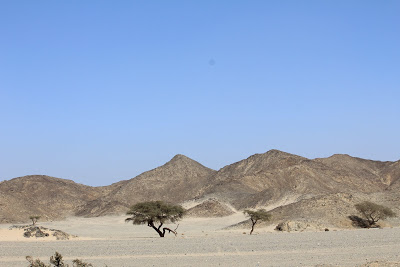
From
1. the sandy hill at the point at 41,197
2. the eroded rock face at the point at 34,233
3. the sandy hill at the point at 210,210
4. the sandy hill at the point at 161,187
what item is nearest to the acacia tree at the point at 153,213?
the eroded rock face at the point at 34,233

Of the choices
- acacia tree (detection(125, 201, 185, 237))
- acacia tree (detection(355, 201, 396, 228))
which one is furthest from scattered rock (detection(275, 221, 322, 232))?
acacia tree (detection(125, 201, 185, 237))

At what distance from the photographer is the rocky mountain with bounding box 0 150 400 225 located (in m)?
82.6

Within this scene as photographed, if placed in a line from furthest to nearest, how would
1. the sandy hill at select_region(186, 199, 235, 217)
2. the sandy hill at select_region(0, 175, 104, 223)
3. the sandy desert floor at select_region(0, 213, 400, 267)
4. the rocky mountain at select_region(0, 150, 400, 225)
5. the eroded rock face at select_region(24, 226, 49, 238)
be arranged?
the sandy hill at select_region(0, 175, 104, 223), the rocky mountain at select_region(0, 150, 400, 225), the sandy hill at select_region(186, 199, 235, 217), the eroded rock face at select_region(24, 226, 49, 238), the sandy desert floor at select_region(0, 213, 400, 267)

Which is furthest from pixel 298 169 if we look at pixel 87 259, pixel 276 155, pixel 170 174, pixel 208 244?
pixel 87 259

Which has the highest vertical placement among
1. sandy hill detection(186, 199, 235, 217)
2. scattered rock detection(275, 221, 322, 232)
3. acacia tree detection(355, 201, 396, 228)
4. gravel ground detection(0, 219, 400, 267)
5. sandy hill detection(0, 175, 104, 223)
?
sandy hill detection(0, 175, 104, 223)

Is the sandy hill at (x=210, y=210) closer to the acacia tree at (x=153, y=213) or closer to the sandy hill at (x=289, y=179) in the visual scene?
the sandy hill at (x=289, y=179)

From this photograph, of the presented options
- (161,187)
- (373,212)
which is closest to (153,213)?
(373,212)

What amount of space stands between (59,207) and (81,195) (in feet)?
38.9

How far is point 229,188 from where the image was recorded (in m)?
97.9

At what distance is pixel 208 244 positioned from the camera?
37.3 meters

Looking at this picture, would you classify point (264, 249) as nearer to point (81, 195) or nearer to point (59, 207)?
point (59, 207)

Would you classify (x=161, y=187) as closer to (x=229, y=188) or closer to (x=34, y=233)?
(x=229, y=188)

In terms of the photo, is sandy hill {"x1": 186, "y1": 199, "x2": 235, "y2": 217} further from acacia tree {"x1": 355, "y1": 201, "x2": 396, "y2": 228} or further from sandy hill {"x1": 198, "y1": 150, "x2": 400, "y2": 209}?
acacia tree {"x1": 355, "y1": 201, "x2": 396, "y2": 228}

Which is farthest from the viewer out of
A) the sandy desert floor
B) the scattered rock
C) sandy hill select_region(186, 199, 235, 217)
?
sandy hill select_region(186, 199, 235, 217)
